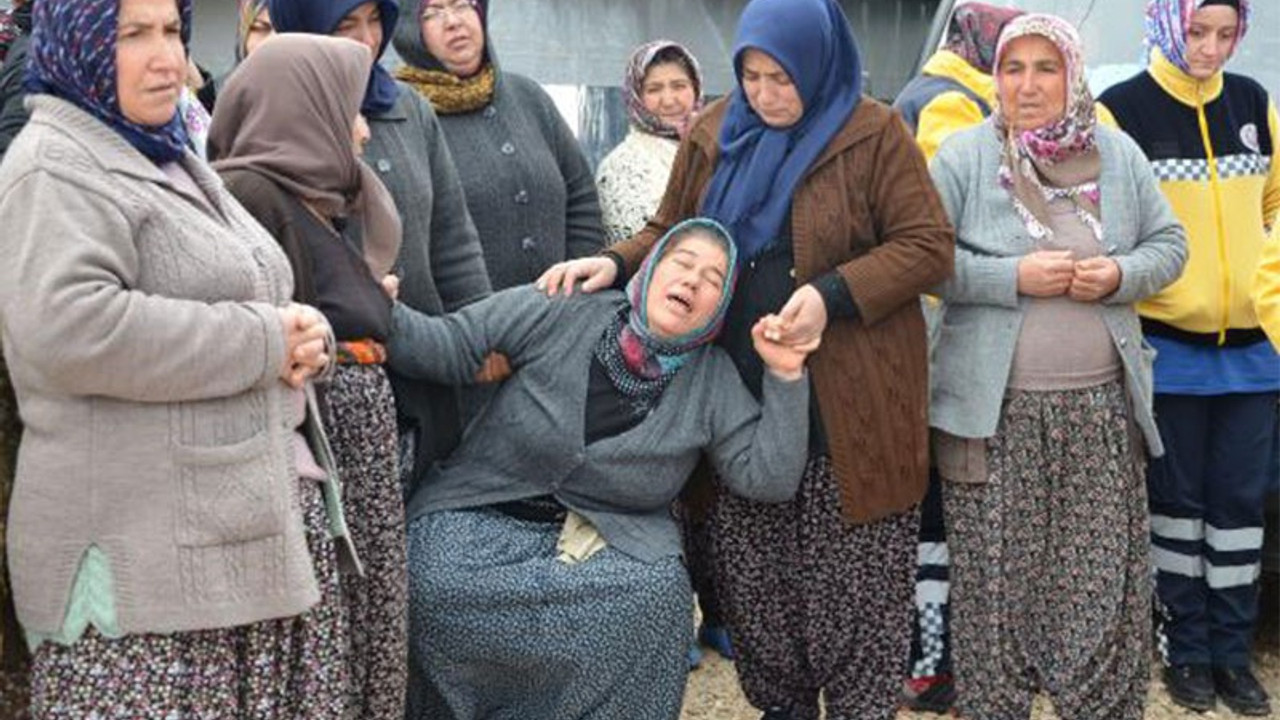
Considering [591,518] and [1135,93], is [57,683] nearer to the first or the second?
[591,518]

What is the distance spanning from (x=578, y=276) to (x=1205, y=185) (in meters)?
1.90

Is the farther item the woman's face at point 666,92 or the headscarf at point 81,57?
the woman's face at point 666,92

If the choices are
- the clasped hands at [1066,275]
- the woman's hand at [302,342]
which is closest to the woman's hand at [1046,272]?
the clasped hands at [1066,275]

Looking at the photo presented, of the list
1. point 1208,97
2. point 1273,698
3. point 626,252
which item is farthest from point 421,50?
point 1273,698

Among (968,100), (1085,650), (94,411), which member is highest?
(968,100)

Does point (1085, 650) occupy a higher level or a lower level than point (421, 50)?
lower

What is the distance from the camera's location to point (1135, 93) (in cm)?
460

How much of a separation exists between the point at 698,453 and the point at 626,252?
0.51 meters

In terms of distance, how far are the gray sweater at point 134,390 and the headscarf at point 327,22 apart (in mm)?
954

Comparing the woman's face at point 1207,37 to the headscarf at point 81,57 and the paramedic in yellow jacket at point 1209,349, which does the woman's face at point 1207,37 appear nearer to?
the paramedic in yellow jacket at point 1209,349

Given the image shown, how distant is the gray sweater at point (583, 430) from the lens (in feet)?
11.8

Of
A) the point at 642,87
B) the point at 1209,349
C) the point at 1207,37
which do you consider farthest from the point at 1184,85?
the point at 642,87

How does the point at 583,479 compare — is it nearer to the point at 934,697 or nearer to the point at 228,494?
the point at 228,494

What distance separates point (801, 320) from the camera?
350 centimetres
